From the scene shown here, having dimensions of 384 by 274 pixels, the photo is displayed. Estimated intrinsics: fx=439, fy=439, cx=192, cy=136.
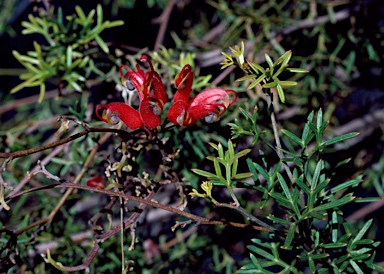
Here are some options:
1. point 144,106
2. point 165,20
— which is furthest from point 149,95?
point 165,20

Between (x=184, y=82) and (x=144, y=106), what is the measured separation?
7cm

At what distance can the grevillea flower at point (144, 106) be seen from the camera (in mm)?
591

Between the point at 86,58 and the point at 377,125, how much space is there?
739 mm

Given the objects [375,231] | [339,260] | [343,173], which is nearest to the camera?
[339,260]

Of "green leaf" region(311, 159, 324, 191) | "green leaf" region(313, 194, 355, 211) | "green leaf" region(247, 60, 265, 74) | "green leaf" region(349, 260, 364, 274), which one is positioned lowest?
"green leaf" region(349, 260, 364, 274)

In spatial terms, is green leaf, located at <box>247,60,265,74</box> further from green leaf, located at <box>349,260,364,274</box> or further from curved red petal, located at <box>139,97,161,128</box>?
green leaf, located at <box>349,260,364,274</box>

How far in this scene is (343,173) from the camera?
1.11 m

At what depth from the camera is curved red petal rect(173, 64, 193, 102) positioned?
60 cm

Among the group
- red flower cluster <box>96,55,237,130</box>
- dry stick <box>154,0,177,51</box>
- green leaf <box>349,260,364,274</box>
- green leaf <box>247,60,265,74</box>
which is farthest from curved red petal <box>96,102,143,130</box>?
dry stick <box>154,0,177,51</box>

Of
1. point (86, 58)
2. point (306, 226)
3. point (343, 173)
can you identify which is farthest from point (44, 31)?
point (343, 173)

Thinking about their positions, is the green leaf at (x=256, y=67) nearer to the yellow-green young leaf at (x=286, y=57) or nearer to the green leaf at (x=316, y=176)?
the yellow-green young leaf at (x=286, y=57)

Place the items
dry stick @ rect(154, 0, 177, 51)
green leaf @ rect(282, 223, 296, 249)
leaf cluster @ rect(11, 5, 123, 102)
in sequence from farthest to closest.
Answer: dry stick @ rect(154, 0, 177, 51) → leaf cluster @ rect(11, 5, 123, 102) → green leaf @ rect(282, 223, 296, 249)

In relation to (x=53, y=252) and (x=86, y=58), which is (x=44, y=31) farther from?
(x=53, y=252)

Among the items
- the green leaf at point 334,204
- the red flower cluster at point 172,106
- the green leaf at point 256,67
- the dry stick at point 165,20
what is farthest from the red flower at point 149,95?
the dry stick at point 165,20
